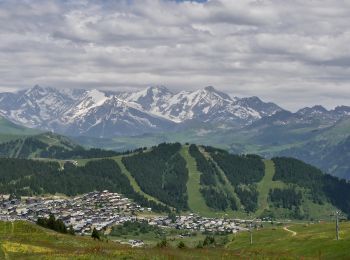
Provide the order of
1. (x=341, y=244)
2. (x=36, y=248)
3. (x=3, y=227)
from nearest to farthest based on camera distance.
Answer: (x=36, y=248) → (x=341, y=244) → (x=3, y=227)

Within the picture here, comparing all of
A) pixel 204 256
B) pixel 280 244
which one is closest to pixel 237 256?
pixel 204 256

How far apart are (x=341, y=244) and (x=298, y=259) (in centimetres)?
3700

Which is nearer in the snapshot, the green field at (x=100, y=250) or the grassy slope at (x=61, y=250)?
the grassy slope at (x=61, y=250)

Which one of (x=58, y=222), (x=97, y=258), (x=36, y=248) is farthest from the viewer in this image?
(x=58, y=222)

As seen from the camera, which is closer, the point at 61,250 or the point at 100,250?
the point at 100,250

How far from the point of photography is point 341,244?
373 ft

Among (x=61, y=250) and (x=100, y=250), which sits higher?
(x=100, y=250)

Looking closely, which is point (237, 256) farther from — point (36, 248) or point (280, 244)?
point (280, 244)

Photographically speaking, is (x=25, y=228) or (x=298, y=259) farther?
(x=25, y=228)

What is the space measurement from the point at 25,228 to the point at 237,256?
54870 mm

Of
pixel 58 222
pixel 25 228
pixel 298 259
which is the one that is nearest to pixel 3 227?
pixel 25 228

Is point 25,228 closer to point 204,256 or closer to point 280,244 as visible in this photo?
point 204,256

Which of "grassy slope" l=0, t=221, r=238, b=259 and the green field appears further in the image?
the green field

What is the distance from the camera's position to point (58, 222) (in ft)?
497
